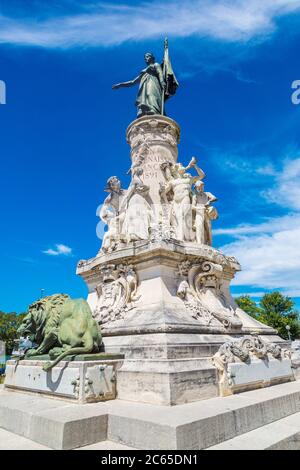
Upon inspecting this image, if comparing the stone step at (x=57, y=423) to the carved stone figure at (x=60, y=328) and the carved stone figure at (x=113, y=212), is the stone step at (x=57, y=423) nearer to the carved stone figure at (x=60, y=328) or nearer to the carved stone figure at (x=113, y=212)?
the carved stone figure at (x=60, y=328)

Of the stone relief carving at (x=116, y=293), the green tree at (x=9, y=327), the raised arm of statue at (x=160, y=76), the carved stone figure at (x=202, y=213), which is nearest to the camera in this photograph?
the stone relief carving at (x=116, y=293)

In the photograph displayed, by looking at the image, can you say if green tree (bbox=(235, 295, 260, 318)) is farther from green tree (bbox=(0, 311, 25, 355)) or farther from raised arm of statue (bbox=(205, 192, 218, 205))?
raised arm of statue (bbox=(205, 192, 218, 205))

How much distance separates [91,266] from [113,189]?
3.07 metres

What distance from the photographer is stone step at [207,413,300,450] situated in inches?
167

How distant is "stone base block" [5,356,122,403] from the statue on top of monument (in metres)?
9.42

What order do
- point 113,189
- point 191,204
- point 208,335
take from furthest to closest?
point 113,189 → point 191,204 → point 208,335

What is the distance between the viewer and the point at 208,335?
7316 millimetres

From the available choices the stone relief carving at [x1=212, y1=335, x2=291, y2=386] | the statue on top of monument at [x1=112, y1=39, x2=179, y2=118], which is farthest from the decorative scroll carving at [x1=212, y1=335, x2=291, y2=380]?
the statue on top of monument at [x1=112, y1=39, x2=179, y2=118]

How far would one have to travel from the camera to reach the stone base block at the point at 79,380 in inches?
224

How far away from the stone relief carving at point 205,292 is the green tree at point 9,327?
135 ft

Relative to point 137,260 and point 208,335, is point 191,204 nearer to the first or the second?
→ point 137,260

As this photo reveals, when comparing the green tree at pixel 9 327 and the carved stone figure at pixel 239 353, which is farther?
the green tree at pixel 9 327

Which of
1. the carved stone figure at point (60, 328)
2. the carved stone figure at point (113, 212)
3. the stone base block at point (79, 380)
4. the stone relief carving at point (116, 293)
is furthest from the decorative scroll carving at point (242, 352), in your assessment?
the carved stone figure at point (113, 212)
